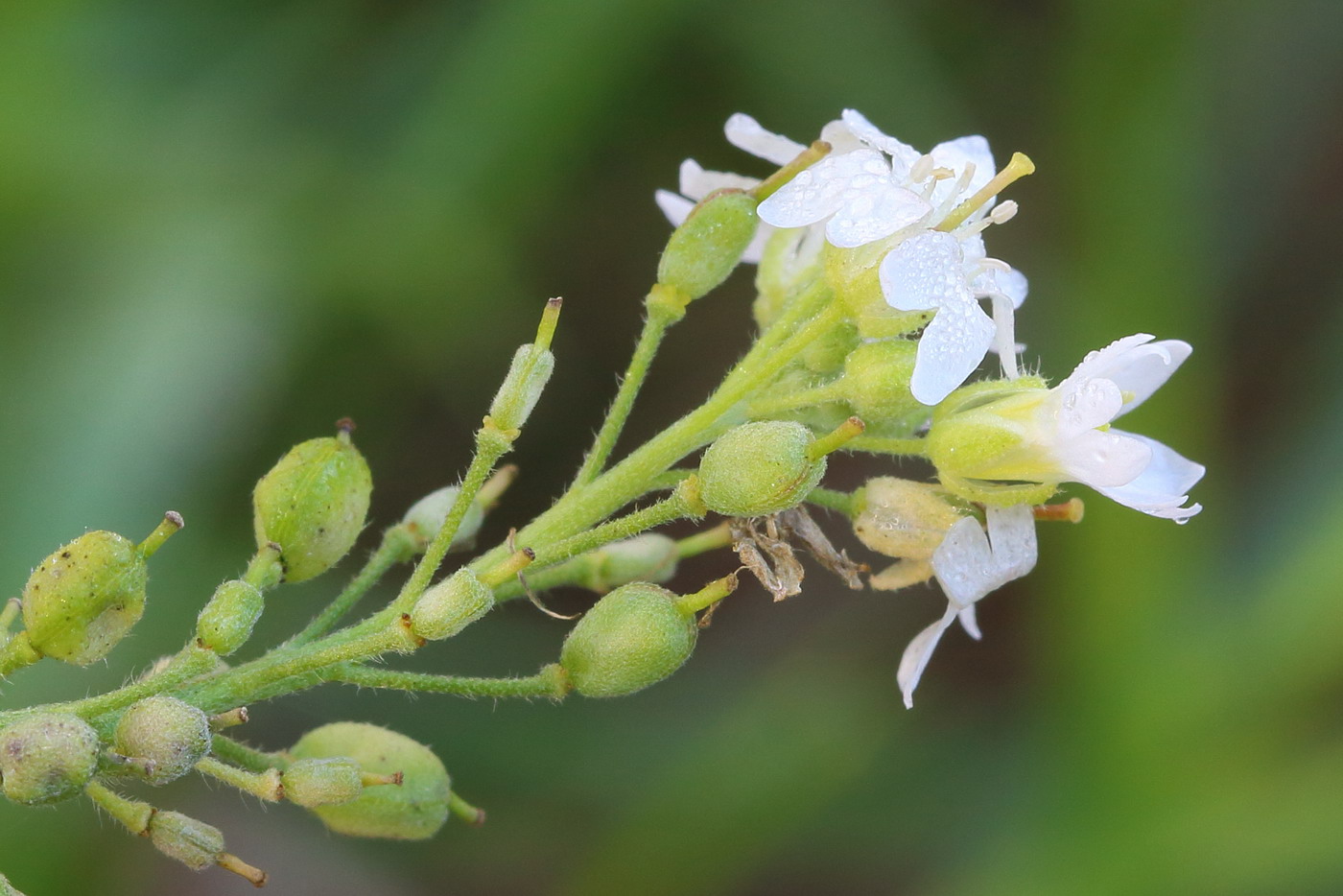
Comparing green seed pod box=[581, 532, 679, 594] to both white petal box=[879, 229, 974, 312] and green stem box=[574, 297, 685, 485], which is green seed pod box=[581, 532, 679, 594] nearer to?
green stem box=[574, 297, 685, 485]

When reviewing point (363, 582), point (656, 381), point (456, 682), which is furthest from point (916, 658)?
point (656, 381)

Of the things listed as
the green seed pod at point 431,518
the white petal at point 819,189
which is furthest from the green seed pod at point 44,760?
the white petal at point 819,189

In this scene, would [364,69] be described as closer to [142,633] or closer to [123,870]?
[142,633]

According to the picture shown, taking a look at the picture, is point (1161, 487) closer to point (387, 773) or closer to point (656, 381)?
point (387, 773)

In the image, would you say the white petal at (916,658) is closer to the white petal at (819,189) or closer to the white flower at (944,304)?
the white flower at (944,304)

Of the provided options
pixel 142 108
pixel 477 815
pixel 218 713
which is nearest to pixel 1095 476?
pixel 477 815

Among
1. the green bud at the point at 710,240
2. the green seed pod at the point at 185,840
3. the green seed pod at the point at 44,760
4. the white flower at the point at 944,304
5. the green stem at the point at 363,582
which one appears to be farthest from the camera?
the green bud at the point at 710,240
